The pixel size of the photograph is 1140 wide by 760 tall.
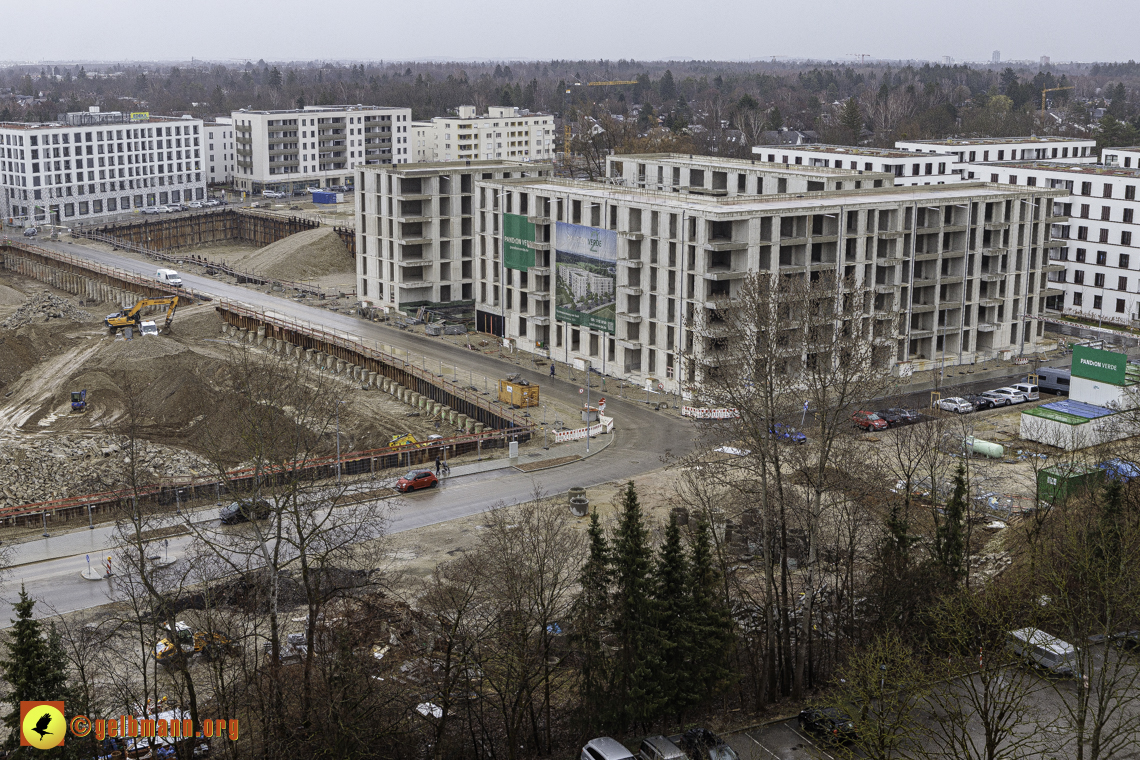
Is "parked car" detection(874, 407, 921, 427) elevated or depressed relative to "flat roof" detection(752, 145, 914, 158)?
depressed

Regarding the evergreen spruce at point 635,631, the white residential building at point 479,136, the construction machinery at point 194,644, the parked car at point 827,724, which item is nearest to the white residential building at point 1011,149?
the white residential building at point 479,136

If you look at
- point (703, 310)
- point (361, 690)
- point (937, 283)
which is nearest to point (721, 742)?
point (361, 690)

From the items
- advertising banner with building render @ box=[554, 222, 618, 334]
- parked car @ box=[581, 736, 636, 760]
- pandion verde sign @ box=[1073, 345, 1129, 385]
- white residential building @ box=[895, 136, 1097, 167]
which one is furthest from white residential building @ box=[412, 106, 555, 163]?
parked car @ box=[581, 736, 636, 760]

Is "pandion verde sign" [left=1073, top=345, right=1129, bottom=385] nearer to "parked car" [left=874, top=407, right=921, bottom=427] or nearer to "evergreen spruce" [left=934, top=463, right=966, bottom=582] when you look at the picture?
"parked car" [left=874, top=407, right=921, bottom=427]

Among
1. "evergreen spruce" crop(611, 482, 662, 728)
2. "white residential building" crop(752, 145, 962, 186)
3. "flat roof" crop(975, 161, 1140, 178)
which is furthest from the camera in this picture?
"white residential building" crop(752, 145, 962, 186)

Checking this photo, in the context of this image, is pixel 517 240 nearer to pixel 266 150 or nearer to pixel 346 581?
pixel 346 581

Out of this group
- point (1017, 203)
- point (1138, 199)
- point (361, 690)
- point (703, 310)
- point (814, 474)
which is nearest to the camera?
point (361, 690)

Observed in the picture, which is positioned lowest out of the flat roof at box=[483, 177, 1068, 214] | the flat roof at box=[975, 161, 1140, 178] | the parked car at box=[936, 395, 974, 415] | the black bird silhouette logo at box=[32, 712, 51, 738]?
the parked car at box=[936, 395, 974, 415]
